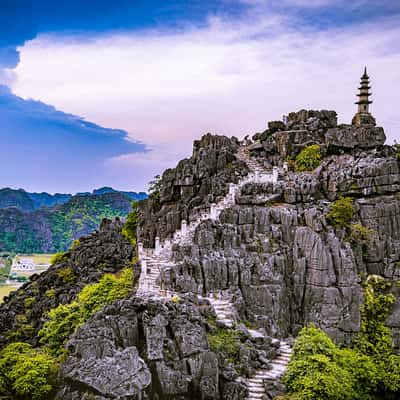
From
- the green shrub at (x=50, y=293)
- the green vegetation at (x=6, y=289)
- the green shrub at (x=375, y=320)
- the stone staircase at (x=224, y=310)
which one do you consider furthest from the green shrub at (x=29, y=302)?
the green vegetation at (x=6, y=289)

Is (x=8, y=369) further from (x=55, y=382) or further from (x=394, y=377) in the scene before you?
(x=394, y=377)

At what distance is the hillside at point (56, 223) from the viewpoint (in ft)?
520

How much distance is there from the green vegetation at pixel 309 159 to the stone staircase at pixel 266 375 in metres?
21.9

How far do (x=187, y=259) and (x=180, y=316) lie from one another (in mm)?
9159

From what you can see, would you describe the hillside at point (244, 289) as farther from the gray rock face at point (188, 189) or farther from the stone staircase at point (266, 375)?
the gray rock face at point (188, 189)

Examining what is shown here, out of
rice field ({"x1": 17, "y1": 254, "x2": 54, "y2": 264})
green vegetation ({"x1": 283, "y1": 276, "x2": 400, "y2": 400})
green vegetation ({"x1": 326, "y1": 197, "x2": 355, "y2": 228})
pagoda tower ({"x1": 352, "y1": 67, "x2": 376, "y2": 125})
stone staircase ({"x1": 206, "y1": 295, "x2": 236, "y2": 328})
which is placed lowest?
green vegetation ({"x1": 283, "y1": 276, "x2": 400, "y2": 400})

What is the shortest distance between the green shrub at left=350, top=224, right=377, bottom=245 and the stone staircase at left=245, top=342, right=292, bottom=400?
14592mm

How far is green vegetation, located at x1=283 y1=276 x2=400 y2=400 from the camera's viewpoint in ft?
67.6

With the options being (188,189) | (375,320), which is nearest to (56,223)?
(188,189)

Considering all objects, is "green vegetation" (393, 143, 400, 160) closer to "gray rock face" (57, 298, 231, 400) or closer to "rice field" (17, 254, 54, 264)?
"gray rock face" (57, 298, 231, 400)

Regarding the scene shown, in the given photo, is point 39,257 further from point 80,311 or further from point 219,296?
point 219,296

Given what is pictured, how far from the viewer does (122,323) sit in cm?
2083

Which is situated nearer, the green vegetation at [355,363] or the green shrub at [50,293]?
the green vegetation at [355,363]

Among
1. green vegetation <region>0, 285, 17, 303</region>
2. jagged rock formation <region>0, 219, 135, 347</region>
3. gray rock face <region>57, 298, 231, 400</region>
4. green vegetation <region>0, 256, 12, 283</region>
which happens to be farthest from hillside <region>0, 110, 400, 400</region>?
green vegetation <region>0, 256, 12, 283</region>
